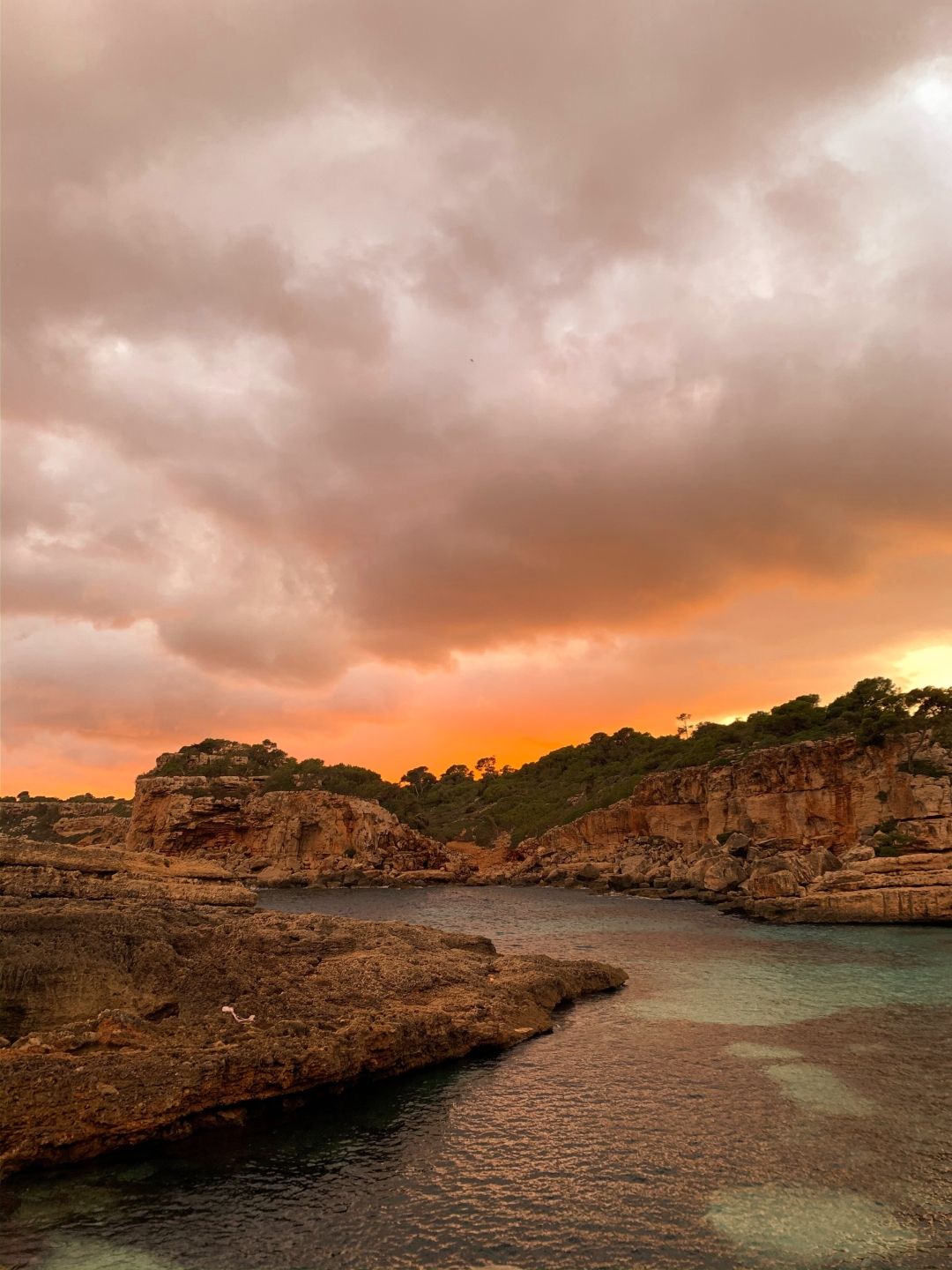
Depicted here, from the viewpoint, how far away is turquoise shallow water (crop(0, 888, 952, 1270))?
11.1m

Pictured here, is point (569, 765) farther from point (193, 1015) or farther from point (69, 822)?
point (193, 1015)

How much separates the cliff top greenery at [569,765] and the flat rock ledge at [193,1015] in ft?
181

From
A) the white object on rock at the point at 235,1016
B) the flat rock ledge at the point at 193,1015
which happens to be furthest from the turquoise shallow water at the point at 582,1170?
the white object on rock at the point at 235,1016

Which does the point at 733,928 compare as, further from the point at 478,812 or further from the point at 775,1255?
the point at 478,812

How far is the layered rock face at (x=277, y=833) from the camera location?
89.1m

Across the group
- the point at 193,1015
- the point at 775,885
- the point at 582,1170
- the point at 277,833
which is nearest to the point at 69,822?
the point at 277,833

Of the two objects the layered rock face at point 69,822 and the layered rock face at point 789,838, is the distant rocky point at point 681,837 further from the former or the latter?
the layered rock face at point 69,822

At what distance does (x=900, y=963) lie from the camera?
33344 millimetres

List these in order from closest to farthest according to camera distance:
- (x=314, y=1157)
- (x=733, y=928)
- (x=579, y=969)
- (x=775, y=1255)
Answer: (x=775, y=1255)
(x=314, y=1157)
(x=579, y=969)
(x=733, y=928)

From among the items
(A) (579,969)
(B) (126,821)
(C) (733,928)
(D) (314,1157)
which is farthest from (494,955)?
(B) (126,821)

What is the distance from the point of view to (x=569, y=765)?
14750 centimetres

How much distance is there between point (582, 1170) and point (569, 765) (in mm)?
135575

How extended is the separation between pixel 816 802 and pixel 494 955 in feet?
171

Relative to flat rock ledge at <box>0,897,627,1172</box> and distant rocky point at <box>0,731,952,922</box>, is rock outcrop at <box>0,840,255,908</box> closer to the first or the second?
flat rock ledge at <box>0,897,627,1172</box>
